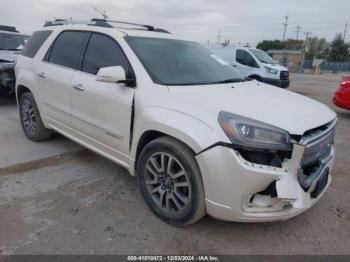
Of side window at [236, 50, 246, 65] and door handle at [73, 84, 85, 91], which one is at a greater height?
side window at [236, 50, 246, 65]

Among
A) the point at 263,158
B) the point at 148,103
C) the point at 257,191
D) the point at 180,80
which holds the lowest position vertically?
the point at 257,191

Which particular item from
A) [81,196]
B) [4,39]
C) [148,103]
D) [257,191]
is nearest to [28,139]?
[81,196]

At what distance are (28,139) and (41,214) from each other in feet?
8.42

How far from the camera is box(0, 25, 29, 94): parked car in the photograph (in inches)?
293

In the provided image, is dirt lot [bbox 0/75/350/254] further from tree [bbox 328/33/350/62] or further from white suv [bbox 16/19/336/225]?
tree [bbox 328/33/350/62]

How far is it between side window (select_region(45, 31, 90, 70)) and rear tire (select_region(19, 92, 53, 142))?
0.83m

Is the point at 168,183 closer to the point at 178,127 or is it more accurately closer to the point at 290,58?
the point at 178,127

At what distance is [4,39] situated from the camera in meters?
8.87

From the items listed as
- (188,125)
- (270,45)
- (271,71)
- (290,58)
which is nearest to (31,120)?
(188,125)

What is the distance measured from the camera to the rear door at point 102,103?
11.0ft

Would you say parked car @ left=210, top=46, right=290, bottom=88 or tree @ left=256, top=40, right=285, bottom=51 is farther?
tree @ left=256, top=40, right=285, bottom=51

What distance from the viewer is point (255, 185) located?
99.1 inches

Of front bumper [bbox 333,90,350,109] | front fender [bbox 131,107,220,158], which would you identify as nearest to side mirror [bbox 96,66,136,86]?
front fender [bbox 131,107,220,158]

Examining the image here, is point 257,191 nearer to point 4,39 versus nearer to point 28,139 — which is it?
point 28,139
